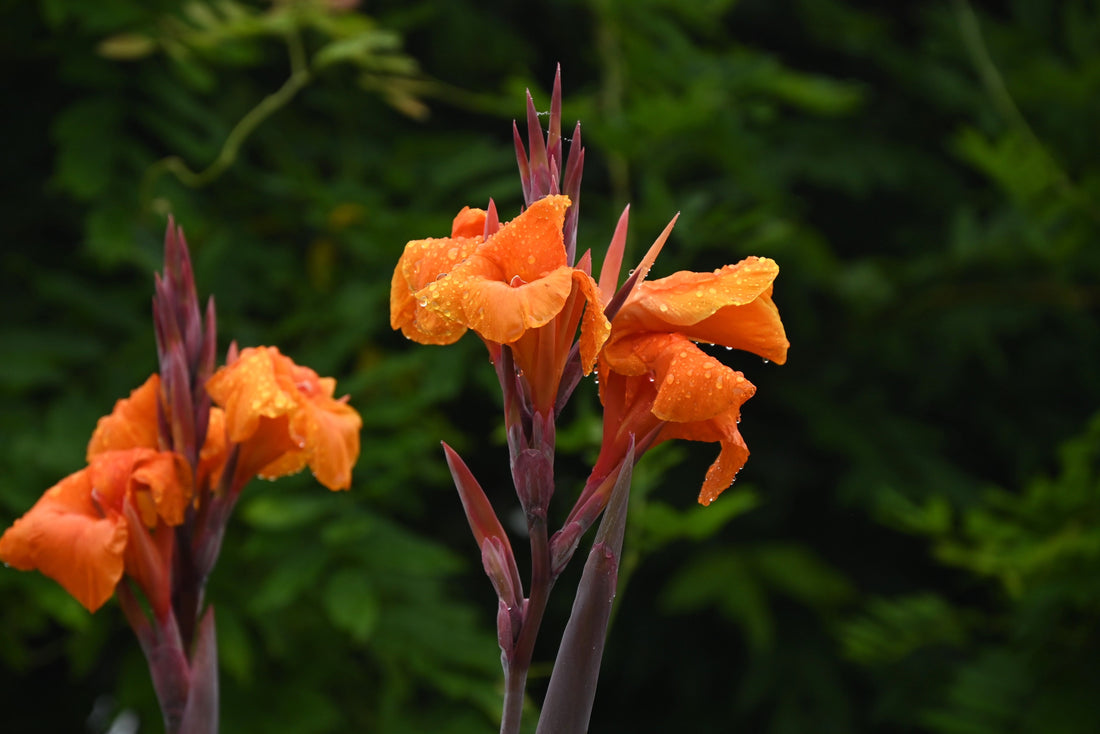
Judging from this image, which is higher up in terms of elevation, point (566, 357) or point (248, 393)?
point (566, 357)

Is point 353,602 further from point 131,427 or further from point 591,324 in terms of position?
point 591,324

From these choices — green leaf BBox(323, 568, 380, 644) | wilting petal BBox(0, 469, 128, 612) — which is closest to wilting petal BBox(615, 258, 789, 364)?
wilting petal BBox(0, 469, 128, 612)

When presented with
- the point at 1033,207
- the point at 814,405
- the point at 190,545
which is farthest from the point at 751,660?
the point at 190,545

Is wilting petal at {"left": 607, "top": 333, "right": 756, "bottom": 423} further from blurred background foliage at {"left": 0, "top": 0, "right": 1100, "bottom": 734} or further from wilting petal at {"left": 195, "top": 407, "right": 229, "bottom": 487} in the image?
blurred background foliage at {"left": 0, "top": 0, "right": 1100, "bottom": 734}

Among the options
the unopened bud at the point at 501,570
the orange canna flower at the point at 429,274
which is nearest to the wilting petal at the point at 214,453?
the orange canna flower at the point at 429,274

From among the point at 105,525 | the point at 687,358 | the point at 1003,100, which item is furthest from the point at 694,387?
the point at 1003,100

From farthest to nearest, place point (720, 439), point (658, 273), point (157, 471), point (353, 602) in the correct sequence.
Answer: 1. point (658, 273)
2. point (353, 602)
3. point (157, 471)
4. point (720, 439)
